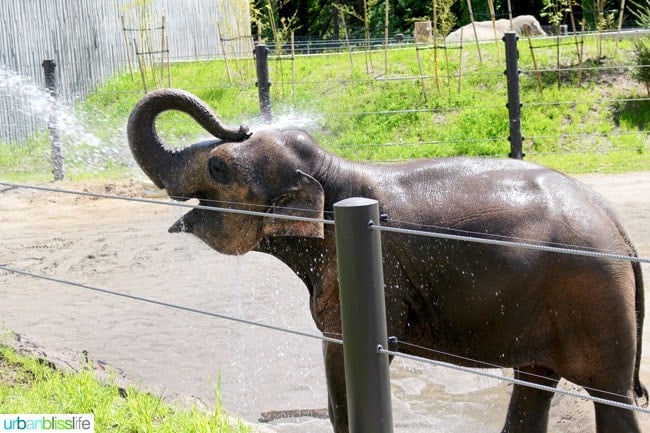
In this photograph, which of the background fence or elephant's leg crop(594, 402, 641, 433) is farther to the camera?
the background fence

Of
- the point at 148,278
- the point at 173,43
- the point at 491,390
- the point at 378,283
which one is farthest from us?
the point at 173,43

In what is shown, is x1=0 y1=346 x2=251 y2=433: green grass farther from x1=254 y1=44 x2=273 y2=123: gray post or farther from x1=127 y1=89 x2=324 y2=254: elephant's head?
x1=254 y1=44 x2=273 y2=123: gray post

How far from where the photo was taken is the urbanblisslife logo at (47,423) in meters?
4.46

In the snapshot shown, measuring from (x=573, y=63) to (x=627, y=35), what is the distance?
2324 millimetres

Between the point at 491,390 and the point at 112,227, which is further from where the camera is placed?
the point at 112,227

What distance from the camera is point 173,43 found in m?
25.0

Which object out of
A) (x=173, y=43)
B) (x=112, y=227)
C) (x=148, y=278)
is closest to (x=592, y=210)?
(x=148, y=278)

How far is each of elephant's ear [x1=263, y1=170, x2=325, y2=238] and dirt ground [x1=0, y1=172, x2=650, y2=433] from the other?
2.17 ft

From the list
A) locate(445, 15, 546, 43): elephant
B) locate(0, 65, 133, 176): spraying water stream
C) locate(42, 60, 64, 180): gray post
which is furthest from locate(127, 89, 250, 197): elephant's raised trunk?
locate(445, 15, 546, 43): elephant

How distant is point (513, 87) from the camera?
11.4m

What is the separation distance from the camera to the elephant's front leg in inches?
181

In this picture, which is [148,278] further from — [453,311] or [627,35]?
[627,35]

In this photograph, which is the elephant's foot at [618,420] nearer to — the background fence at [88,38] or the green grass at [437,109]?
the green grass at [437,109]

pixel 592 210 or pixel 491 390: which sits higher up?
pixel 592 210
